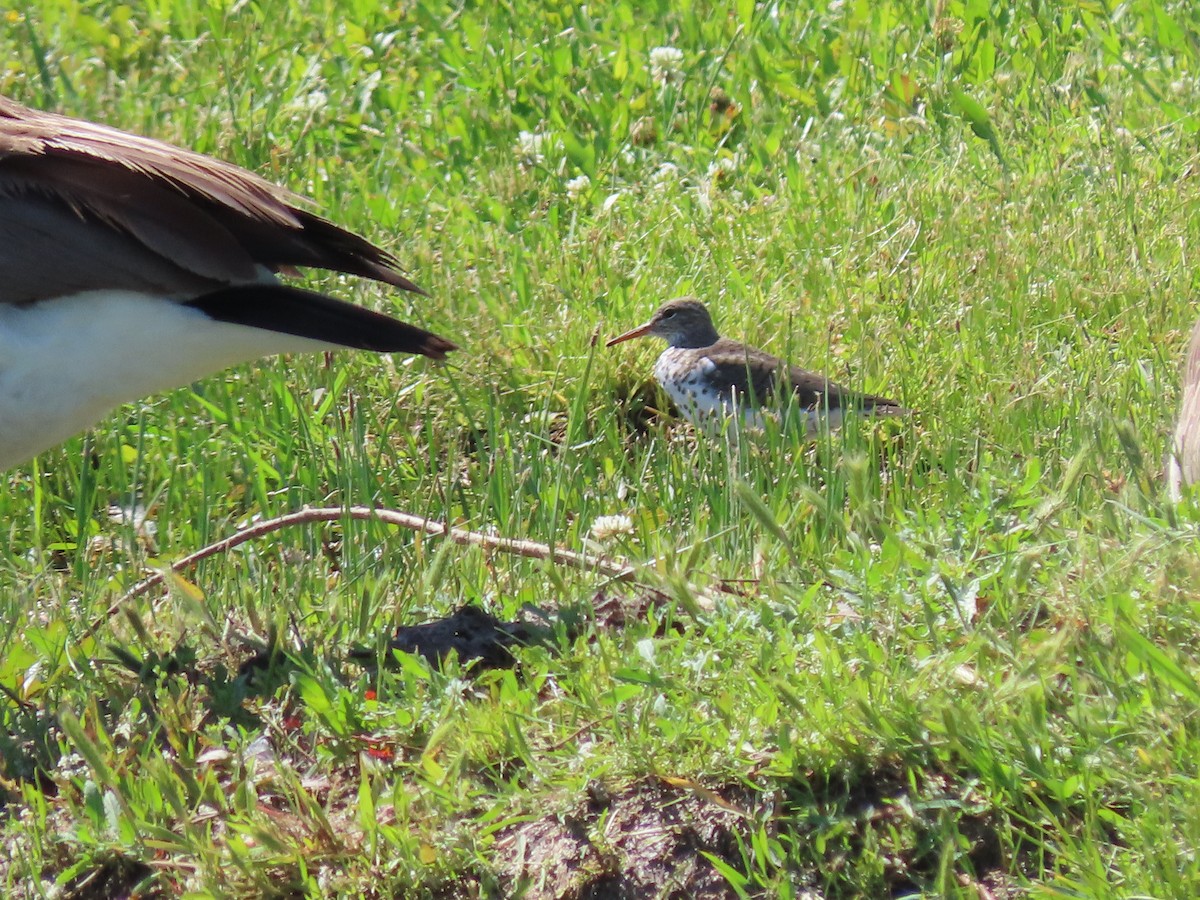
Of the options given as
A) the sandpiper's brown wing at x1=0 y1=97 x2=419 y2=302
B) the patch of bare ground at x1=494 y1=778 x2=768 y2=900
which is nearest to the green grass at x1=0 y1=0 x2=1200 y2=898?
the patch of bare ground at x1=494 y1=778 x2=768 y2=900

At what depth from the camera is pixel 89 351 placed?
406 cm

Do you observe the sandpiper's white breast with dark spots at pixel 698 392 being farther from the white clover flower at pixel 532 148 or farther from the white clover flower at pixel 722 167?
the white clover flower at pixel 532 148

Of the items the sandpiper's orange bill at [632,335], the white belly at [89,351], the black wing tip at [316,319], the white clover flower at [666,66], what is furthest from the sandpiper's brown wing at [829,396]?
the white clover flower at [666,66]

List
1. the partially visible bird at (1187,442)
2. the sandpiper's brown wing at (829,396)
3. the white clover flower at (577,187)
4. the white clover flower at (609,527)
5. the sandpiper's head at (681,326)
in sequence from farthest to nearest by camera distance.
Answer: the white clover flower at (577,187), the sandpiper's head at (681,326), the sandpiper's brown wing at (829,396), the white clover flower at (609,527), the partially visible bird at (1187,442)

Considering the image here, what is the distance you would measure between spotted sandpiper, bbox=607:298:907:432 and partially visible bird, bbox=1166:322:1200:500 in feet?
3.67

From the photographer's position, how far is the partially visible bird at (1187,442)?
3.63 metres

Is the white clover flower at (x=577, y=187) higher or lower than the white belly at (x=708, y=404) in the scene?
higher

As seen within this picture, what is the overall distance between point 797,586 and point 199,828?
131cm

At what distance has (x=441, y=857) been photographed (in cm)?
282

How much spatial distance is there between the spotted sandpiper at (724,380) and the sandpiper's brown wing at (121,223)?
1.68 meters

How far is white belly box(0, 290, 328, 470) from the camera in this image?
13.1 feet

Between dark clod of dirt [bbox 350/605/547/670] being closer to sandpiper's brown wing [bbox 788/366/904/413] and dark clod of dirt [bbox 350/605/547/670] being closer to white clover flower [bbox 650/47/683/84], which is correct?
sandpiper's brown wing [bbox 788/366/904/413]

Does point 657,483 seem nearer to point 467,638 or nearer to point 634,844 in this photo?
point 467,638

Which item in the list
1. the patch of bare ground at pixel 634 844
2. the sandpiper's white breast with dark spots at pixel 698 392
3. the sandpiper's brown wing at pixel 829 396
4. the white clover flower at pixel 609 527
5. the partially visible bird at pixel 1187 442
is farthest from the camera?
the sandpiper's white breast with dark spots at pixel 698 392
